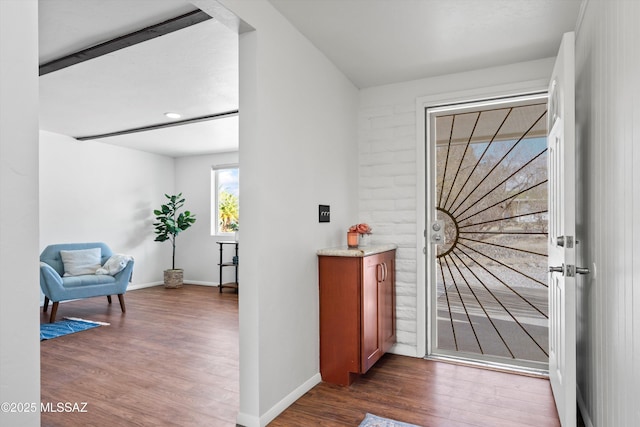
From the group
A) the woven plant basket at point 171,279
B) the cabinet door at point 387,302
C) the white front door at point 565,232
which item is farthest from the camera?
the woven plant basket at point 171,279

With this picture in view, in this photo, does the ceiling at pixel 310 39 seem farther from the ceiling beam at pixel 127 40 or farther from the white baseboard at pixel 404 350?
the white baseboard at pixel 404 350

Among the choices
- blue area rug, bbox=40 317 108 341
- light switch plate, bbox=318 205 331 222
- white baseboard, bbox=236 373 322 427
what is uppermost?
light switch plate, bbox=318 205 331 222

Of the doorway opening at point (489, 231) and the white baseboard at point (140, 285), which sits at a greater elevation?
the doorway opening at point (489, 231)

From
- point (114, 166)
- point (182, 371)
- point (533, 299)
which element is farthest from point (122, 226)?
point (533, 299)

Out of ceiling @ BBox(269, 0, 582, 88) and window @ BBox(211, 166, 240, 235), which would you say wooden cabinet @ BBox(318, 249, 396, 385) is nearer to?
ceiling @ BBox(269, 0, 582, 88)

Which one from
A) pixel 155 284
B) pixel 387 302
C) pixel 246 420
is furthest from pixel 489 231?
pixel 155 284

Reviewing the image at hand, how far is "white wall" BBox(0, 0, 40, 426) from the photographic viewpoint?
37.9 inches

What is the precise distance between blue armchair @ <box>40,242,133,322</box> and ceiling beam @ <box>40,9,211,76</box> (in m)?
2.39

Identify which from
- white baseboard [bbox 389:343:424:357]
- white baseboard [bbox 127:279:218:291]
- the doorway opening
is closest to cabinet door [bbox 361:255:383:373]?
white baseboard [bbox 389:343:424:357]

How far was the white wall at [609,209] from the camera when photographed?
1.30 metres

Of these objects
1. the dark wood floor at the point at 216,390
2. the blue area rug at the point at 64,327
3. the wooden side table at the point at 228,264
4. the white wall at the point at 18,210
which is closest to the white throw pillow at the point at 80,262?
the blue area rug at the point at 64,327

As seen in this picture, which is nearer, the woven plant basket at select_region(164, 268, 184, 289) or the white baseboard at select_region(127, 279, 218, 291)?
the white baseboard at select_region(127, 279, 218, 291)

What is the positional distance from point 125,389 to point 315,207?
177 centimetres

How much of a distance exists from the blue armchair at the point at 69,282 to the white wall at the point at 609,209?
489 cm
